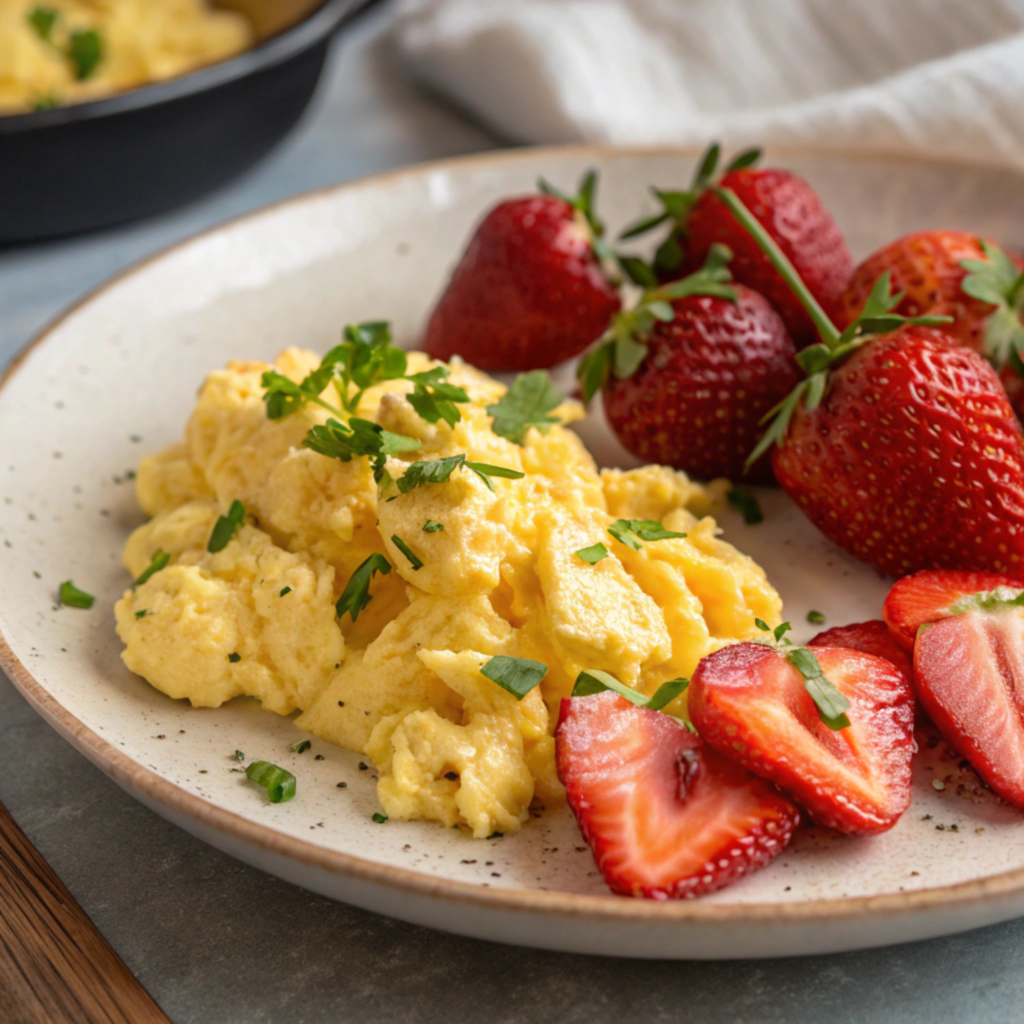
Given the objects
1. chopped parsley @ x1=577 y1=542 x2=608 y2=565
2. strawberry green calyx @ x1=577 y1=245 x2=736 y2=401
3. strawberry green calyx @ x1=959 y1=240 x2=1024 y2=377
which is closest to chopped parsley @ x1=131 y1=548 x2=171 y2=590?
chopped parsley @ x1=577 y1=542 x2=608 y2=565

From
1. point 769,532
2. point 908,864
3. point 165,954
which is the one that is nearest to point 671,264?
point 769,532

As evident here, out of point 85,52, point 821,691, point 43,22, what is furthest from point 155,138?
point 821,691

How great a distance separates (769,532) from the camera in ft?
7.19

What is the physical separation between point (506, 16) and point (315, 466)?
220 centimetres

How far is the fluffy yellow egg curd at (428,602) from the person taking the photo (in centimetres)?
162

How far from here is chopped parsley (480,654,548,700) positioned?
1600 mm

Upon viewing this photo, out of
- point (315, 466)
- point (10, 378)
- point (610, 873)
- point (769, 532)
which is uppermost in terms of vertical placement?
point (10, 378)

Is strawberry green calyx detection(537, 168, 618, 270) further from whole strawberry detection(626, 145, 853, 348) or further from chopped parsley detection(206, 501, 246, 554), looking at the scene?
chopped parsley detection(206, 501, 246, 554)

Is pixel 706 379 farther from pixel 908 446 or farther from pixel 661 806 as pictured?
pixel 661 806

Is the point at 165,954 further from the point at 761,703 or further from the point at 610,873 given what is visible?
the point at 761,703

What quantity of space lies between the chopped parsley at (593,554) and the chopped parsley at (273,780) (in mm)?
494

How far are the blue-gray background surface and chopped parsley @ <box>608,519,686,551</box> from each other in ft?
1.93

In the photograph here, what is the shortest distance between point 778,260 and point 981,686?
0.85 meters

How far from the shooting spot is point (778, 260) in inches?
83.4
